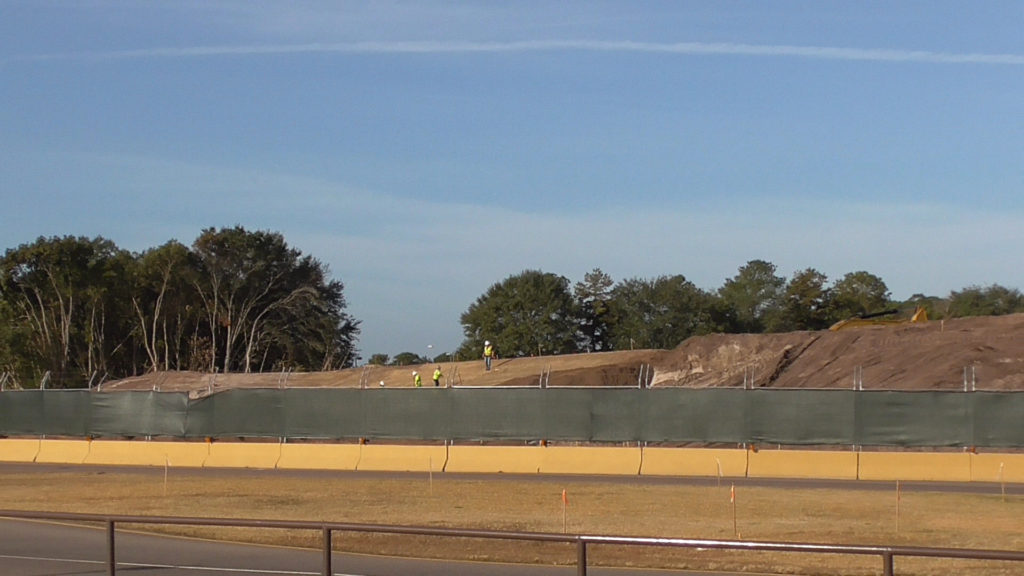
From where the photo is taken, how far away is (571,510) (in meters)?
24.0

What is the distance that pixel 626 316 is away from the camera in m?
109

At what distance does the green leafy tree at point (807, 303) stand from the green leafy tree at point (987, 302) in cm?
1171

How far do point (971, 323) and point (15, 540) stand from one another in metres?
50.1

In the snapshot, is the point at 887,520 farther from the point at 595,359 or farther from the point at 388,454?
the point at 595,359

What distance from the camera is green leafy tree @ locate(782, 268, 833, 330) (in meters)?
113

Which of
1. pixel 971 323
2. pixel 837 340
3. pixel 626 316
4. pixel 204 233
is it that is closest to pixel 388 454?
pixel 837 340

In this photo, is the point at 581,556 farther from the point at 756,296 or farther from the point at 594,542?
the point at 756,296

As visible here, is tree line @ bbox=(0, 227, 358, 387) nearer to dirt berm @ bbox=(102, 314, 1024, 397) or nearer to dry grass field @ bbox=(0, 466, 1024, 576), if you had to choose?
dirt berm @ bbox=(102, 314, 1024, 397)

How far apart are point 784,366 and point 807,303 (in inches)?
2177

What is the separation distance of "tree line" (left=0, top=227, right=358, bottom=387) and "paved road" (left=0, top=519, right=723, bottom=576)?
72877mm

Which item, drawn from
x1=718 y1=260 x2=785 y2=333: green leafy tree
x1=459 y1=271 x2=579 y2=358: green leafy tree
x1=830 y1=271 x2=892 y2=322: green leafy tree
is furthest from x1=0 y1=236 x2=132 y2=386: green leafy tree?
x1=830 y1=271 x2=892 y2=322: green leafy tree

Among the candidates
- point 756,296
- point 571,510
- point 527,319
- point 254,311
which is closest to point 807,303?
point 756,296


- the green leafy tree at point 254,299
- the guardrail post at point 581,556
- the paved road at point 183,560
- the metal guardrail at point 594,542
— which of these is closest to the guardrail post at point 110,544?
the metal guardrail at point 594,542

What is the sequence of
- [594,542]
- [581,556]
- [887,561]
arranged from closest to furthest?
1. [887,561]
2. [594,542]
3. [581,556]
